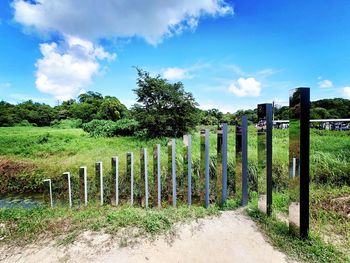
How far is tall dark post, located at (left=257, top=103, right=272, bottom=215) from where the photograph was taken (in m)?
2.98

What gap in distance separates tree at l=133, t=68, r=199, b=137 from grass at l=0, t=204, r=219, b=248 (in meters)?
8.09

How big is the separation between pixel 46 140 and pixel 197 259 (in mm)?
12418

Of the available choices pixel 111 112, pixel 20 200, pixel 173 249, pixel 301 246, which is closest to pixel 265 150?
pixel 301 246

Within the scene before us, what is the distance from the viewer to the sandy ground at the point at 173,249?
2.18 metres

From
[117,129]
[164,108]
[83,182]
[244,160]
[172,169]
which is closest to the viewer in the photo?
[244,160]

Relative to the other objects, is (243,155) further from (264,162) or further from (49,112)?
(49,112)

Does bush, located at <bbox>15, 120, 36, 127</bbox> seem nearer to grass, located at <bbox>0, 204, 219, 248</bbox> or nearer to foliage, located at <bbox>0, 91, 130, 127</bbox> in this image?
foliage, located at <bbox>0, 91, 130, 127</bbox>

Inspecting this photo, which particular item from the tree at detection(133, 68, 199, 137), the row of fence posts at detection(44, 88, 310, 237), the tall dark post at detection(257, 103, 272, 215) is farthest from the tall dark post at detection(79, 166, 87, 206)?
the tree at detection(133, 68, 199, 137)

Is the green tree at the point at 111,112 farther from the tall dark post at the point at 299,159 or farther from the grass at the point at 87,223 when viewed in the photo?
the tall dark post at the point at 299,159

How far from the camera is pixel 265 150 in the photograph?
3.04m

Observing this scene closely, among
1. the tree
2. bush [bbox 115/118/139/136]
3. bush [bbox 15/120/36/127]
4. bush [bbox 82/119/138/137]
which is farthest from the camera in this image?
bush [bbox 15/120/36/127]

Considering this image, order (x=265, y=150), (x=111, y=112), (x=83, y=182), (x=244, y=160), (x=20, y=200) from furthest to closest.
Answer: (x=111, y=112)
(x=20, y=200)
(x=83, y=182)
(x=244, y=160)
(x=265, y=150)

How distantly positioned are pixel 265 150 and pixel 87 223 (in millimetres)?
2176

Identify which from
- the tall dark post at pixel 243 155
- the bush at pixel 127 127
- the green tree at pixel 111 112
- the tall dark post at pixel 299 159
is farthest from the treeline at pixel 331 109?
the tall dark post at pixel 299 159
